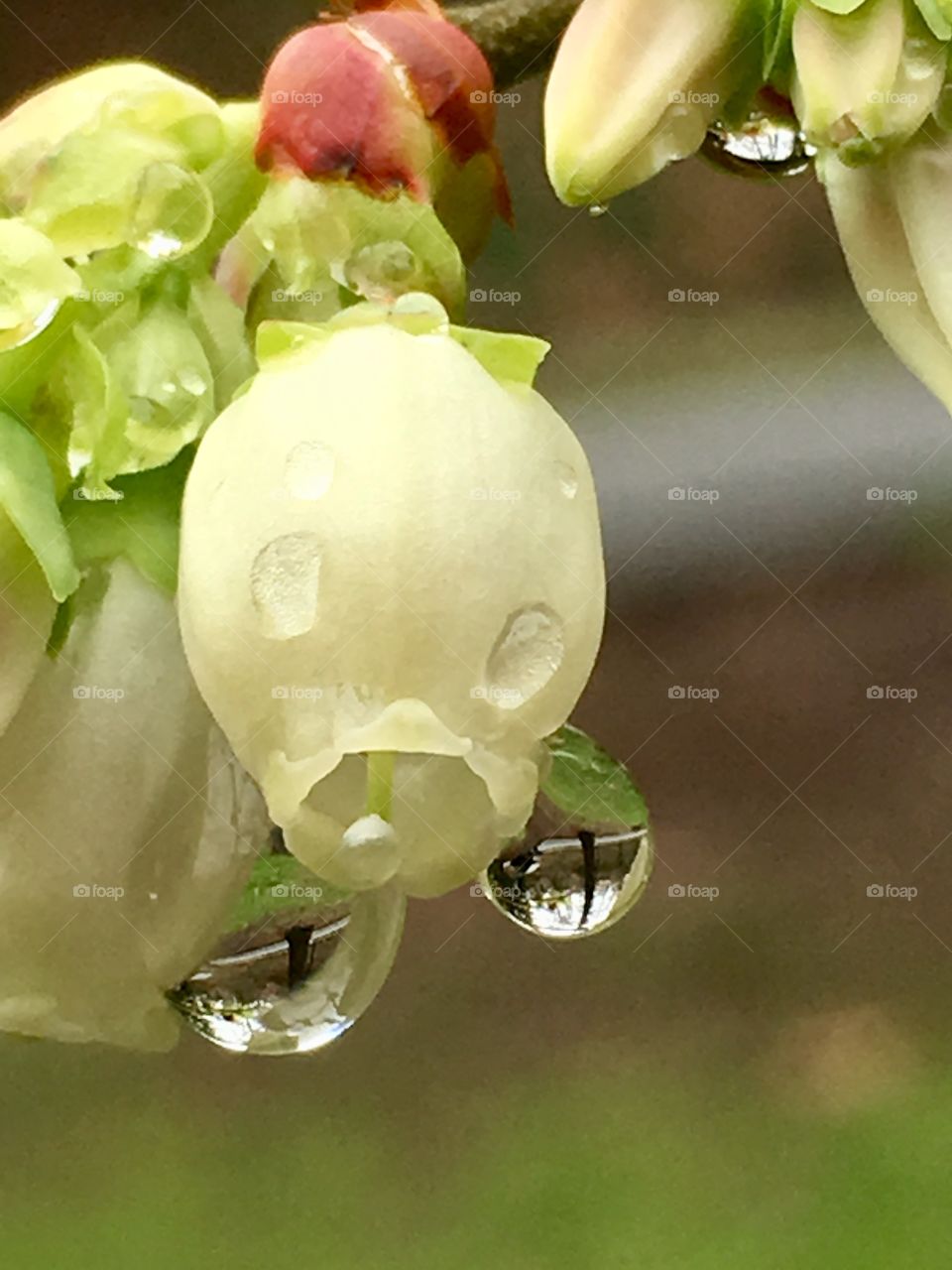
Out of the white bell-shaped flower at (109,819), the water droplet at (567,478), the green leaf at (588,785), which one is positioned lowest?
the green leaf at (588,785)

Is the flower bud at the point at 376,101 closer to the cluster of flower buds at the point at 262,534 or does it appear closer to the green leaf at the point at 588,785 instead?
the cluster of flower buds at the point at 262,534

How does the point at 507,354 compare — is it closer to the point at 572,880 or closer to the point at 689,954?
the point at 572,880

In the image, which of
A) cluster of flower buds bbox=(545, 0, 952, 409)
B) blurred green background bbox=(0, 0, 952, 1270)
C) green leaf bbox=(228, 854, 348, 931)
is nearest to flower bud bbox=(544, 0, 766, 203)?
cluster of flower buds bbox=(545, 0, 952, 409)

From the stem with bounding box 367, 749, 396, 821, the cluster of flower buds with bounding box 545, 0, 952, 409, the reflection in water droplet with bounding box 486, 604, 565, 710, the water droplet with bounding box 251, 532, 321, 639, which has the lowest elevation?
the stem with bounding box 367, 749, 396, 821

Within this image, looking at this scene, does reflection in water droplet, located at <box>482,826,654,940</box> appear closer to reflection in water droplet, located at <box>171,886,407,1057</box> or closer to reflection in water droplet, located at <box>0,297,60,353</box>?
reflection in water droplet, located at <box>171,886,407,1057</box>

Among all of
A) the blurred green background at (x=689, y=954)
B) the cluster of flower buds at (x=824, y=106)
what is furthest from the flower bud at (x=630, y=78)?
the blurred green background at (x=689, y=954)

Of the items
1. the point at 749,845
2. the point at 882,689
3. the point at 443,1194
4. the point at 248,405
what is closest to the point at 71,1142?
the point at 443,1194

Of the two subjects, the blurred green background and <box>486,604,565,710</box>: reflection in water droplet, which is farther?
the blurred green background
